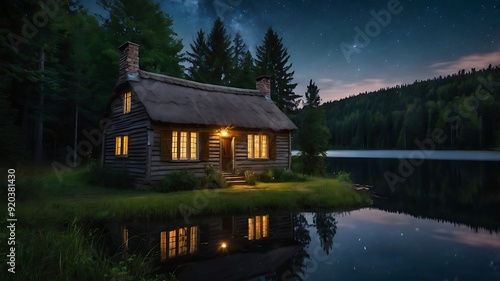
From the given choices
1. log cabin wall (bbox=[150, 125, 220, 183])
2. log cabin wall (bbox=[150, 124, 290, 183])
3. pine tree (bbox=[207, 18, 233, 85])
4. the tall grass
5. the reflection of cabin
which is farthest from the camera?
pine tree (bbox=[207, 18, 233, 85])

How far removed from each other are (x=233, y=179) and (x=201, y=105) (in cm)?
476

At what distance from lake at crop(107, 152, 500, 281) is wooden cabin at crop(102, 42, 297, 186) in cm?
572

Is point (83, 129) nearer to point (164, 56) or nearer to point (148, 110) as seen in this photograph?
point (164, 56)

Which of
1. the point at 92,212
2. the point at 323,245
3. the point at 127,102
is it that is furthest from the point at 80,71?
the point at 323,245

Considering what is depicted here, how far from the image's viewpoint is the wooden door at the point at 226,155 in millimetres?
18281

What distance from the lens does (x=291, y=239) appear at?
9.62 metres

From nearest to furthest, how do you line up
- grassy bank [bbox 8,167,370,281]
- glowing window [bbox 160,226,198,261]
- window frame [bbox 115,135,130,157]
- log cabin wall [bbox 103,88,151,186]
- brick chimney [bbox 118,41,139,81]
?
grassy bank [bbox 8,167,370,281], glowing window [bbox 160,226,198,261], log cabin wall [bbox 103,88,151,186], brick chimney [bbox 118,41,139,81], window frame [bbox 115,135,130,157]

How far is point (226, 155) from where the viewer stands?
60.4 feet

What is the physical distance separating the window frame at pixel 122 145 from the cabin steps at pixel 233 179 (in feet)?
19.2

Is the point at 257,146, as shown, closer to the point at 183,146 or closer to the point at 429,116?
the point at 183,146

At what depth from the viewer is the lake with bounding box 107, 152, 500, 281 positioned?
7.26 metres

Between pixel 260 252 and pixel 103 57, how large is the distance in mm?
24327

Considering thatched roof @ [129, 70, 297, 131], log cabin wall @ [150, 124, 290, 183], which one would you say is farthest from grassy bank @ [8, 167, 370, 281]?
thatched roof @ [129, 70, 297, 131]

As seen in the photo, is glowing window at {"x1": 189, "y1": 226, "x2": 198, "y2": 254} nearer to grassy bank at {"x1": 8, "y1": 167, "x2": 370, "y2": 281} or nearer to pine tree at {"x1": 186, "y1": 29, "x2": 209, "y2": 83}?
grassy bank at {"x1": 8, "y1": 167, "x2": 370, "y2": 281}
